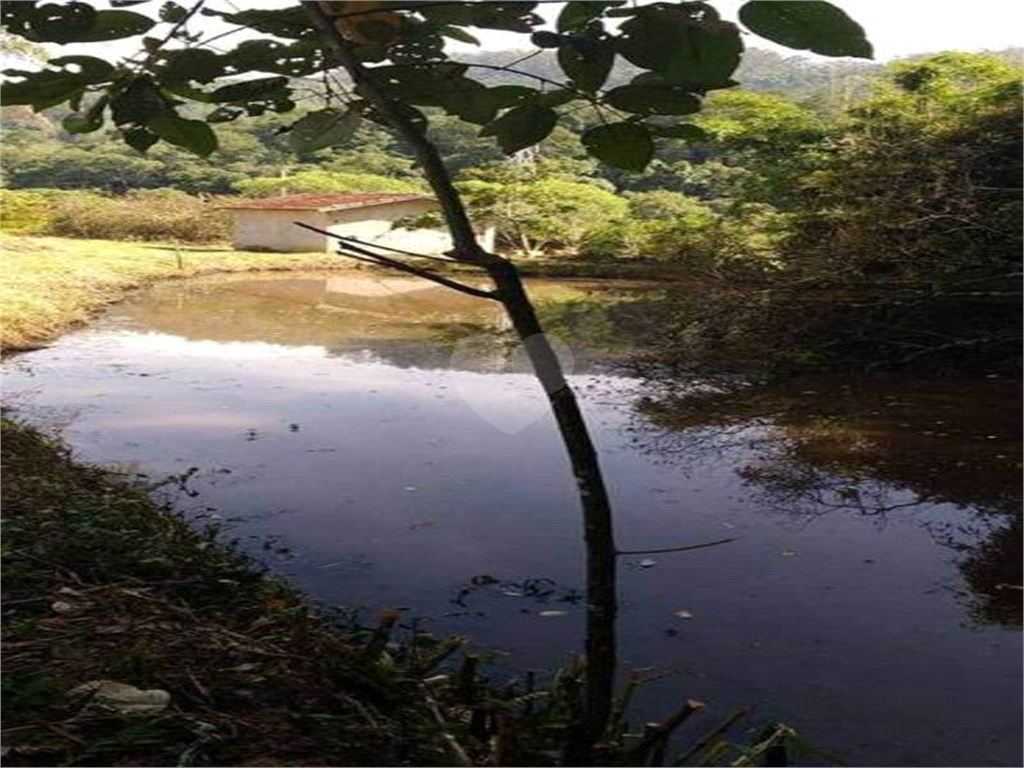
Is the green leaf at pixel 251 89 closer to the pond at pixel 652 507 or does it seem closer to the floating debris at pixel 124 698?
the floating debris at pixel 124 698

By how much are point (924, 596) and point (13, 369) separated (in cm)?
587

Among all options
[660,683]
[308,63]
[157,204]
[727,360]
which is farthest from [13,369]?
[157,204]

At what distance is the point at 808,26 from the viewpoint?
1.51ft

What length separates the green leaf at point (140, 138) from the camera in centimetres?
64

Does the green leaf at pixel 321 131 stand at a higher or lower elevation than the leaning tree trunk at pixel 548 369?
higher

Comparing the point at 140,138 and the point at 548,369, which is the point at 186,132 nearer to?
the point at 140,138

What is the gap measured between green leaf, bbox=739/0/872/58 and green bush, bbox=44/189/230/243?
45.5 ft

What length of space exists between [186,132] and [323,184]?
1097 centimetres

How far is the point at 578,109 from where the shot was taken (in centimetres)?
59

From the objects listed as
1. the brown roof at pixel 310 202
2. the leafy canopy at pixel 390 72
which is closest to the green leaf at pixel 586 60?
the leafy canopy at pixel 390 72

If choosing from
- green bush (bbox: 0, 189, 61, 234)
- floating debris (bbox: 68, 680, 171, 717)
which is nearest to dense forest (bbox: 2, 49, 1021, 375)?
floating debris (bbox: 68, 680, 171, 717)

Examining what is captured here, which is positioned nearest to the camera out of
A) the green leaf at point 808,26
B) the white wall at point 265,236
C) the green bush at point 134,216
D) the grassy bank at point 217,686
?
the green leaf at point 808,26

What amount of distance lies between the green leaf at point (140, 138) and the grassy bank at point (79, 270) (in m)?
7.42

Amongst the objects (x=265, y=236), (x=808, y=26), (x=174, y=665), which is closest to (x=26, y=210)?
(x=265, y=236)
